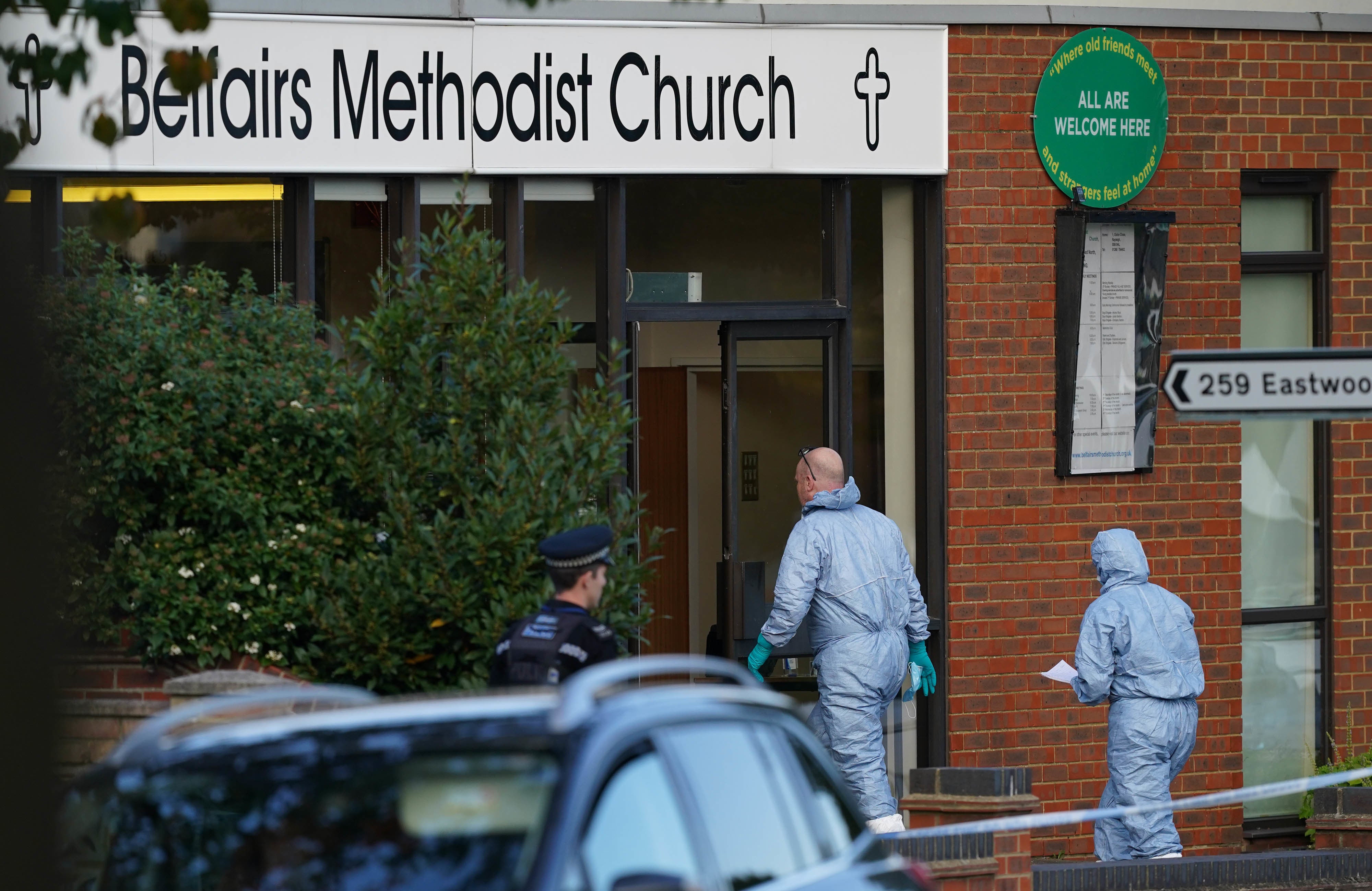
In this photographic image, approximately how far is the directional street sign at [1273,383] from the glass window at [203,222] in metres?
5.29

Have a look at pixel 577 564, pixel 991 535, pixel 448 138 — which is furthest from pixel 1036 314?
pixel 577 564

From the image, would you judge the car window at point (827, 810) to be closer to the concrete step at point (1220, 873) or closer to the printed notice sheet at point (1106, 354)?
the concrete step at point (1220, 873)

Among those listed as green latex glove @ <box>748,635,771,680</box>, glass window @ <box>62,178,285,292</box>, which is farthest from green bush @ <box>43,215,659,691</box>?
glass window @ <box>62,178,285,292</box>

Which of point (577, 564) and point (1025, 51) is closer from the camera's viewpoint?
point (577, 564)

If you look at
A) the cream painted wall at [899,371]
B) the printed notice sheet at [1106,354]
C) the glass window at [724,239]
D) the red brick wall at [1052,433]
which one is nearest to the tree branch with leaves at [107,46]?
the glass window at [724,239]

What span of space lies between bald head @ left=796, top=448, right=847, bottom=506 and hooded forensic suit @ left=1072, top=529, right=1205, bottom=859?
1.34m

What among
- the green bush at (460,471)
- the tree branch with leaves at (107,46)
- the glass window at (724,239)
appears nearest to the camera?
the tree branch with leaves at (107,46)

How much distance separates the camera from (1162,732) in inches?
314

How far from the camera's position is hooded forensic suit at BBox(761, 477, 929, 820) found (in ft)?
26.8

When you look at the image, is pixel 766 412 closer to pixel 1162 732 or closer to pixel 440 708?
pixel 1162 732

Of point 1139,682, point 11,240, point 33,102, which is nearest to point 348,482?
point 33,102

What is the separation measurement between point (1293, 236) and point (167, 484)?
703 centimetres

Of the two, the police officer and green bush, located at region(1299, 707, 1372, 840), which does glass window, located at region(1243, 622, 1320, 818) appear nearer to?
green bush, located at region(1299, 707, 1372, 840)

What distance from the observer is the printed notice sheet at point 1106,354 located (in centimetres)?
966
